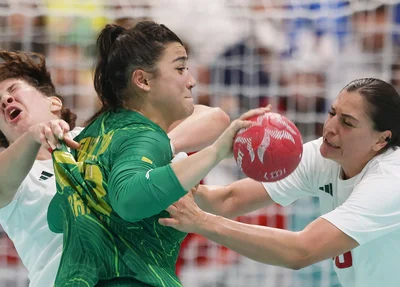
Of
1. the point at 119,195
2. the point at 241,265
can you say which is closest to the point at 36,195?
the point at 119,195

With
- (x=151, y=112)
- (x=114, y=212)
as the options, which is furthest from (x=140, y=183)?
(x=151, y=112)

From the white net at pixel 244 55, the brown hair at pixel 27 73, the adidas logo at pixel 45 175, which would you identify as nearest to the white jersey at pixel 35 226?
the adidas logo at pixel 45 175

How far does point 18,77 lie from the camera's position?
3111 millimetres

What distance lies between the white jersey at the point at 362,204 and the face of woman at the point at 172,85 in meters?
0.82

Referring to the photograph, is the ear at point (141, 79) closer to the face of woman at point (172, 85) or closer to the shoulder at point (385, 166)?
the face of woman at point (172, 85)

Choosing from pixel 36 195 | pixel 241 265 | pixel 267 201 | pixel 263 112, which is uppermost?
pixel 263 112

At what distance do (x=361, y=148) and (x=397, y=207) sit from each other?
10.8 inches

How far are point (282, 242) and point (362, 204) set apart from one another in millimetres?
350

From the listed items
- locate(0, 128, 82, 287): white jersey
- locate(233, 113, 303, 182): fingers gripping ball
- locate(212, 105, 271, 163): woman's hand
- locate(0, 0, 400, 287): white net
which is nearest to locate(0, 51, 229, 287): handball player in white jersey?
locate(0, 128, 82, 287): white jersey

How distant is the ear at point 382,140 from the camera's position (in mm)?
3082

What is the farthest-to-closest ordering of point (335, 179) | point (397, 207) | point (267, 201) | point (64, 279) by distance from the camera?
point (267, 201), point (335, 179), point (397, 207), point (64, 279)

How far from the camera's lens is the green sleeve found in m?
2.06

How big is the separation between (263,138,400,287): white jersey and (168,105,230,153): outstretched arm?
0.52 meters

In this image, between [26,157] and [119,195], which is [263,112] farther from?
[26,157]
